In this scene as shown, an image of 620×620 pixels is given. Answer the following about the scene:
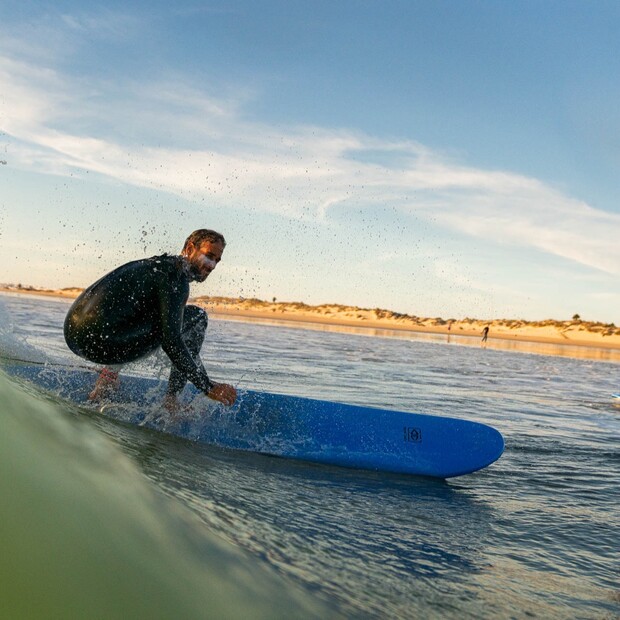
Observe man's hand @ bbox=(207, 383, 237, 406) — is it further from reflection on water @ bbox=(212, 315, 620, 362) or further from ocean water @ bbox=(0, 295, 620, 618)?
reflection on water @ bbox=(212, 315, 620, 362)

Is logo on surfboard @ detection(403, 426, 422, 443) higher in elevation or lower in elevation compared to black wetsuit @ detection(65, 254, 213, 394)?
lower

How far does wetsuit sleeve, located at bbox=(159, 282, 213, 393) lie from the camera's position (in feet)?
14.1

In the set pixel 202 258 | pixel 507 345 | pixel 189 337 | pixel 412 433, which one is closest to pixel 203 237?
pixel 202 258

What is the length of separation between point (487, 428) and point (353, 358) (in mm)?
9435

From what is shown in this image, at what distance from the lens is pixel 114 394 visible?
5398 mm

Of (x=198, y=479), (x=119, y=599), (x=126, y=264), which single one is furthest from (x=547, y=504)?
(x=119, y=599)

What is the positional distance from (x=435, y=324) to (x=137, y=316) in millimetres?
58847

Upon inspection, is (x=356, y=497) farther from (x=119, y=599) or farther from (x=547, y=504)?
(x=119, y=599)

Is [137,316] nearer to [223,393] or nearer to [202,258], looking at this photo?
[202,258]

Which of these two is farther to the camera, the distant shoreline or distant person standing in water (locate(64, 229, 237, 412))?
the distant shoreline

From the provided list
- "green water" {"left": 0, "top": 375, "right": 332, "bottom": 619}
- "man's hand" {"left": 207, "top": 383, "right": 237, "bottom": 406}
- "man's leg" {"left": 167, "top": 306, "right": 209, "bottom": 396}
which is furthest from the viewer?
"man's leg" {"left": 167, "top": 306, "right": 209, "bottom": 396}

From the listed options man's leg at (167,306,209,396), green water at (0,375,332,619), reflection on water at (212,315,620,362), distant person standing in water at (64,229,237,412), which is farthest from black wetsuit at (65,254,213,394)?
reflection on water at (212,315,620,362)

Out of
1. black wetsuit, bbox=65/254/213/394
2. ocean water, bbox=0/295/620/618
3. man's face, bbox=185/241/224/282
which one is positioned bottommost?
ocean water, bbox=0/295/620/618

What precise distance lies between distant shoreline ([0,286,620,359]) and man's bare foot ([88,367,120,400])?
36.1 meters
